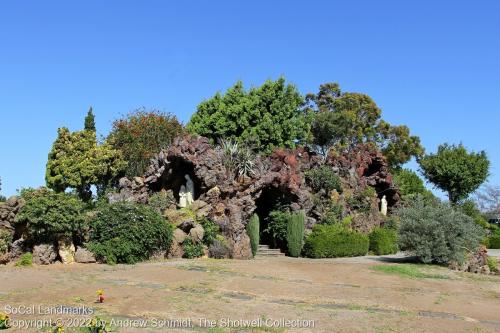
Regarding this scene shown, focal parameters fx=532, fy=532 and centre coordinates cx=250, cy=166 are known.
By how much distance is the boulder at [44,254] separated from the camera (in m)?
16.9

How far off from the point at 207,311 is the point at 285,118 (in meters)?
23.8

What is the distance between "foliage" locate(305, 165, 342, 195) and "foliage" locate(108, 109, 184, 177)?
7.69 meters

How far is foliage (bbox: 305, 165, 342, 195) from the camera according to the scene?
2603 centimetres

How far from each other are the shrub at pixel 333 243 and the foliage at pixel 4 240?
39.7 ft

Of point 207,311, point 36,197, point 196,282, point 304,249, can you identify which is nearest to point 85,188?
point 36,197

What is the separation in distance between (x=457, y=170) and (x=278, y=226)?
19.0 meters

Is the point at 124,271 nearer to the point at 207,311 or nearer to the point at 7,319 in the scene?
the point at 207,311

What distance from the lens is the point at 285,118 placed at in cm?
3303

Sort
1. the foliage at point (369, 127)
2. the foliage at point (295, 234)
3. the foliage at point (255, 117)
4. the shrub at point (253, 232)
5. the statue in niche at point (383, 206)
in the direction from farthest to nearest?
the foliage at point (369, 127)
the foliage at point (255, 117)
the statue in niche at point (383, 206)
the foliage at point (295, 234)
the shrub at point (253, 232)

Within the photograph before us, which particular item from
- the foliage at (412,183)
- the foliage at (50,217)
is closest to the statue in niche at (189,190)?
the foliage at (50,217)

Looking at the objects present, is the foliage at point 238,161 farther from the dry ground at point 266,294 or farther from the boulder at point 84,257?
the boulder at point 84,257

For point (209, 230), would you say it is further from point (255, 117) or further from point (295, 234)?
point (255, 117)

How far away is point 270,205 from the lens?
1012 inches

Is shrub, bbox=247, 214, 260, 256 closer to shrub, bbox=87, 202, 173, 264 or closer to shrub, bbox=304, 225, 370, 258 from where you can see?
shrub, bbox=304, 225, 370, 258
